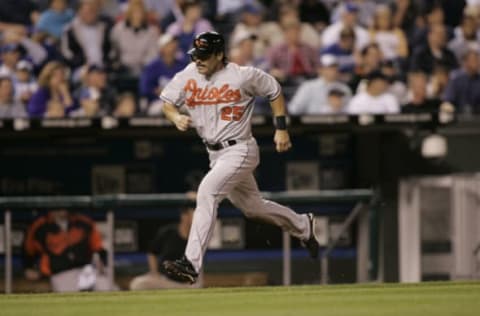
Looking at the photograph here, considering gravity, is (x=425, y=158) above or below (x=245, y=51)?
below

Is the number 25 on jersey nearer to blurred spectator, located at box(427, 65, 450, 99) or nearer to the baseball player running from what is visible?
the baseball player running

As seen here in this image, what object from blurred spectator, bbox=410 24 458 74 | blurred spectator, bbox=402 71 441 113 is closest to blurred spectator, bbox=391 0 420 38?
blurred spectator, bbox=410 24 458 74

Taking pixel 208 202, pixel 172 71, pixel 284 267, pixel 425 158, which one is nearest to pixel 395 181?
pixel 425 158

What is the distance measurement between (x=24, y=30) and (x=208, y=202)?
645cm

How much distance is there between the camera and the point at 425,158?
1527 centimetres

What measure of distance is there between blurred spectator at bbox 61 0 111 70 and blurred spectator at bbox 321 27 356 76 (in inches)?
96.8

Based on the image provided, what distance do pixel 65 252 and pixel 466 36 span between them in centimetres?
549

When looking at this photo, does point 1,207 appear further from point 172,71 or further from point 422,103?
point 422,103

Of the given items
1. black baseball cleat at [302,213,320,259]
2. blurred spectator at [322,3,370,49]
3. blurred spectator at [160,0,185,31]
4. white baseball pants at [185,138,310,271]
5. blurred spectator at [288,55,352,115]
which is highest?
blurred spectator at [160,0,185,31]

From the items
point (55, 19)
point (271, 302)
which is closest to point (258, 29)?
point (55, 19)

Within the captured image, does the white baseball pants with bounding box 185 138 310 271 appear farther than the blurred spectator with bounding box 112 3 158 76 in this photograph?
No

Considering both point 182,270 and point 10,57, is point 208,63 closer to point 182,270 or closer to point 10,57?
point 182,270

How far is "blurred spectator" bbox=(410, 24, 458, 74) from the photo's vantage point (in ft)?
50.3

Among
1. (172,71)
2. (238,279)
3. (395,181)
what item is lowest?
(238,279)
